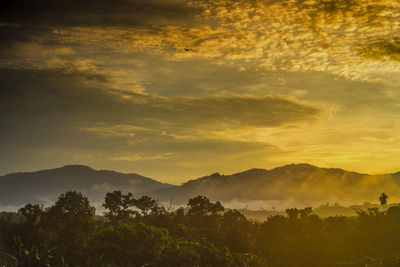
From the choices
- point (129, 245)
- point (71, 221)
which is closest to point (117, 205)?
point (71, 221)

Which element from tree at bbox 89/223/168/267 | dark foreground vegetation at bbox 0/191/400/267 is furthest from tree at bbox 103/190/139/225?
tree at bbox 89/223/168/267

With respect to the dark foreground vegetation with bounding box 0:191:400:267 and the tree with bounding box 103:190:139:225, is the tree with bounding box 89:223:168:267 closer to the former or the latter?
the dark foreground vegetation with bounding box 0:191:400:267

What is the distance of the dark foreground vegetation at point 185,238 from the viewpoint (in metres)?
79.8

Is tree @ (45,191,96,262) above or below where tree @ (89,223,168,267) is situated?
above

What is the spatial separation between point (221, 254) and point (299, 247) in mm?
39351

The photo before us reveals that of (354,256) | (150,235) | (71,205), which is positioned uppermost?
(71,205)

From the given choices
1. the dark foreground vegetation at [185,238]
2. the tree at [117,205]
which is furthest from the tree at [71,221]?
the tree at [117,205]

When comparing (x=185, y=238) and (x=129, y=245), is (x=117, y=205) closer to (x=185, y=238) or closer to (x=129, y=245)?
(x=185, y=238)

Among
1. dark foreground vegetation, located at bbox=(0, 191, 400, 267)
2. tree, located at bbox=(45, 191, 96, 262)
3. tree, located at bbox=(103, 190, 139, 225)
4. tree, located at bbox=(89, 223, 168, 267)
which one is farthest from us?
tree, located at bbox=(103, 190, 139, 225)

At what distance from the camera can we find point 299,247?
116562 mm

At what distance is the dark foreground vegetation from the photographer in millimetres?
79812

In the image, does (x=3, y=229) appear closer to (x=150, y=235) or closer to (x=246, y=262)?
(x=150, y=235)

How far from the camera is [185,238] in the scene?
4289 inches

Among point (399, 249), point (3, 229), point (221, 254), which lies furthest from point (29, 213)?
point (399, 249)
